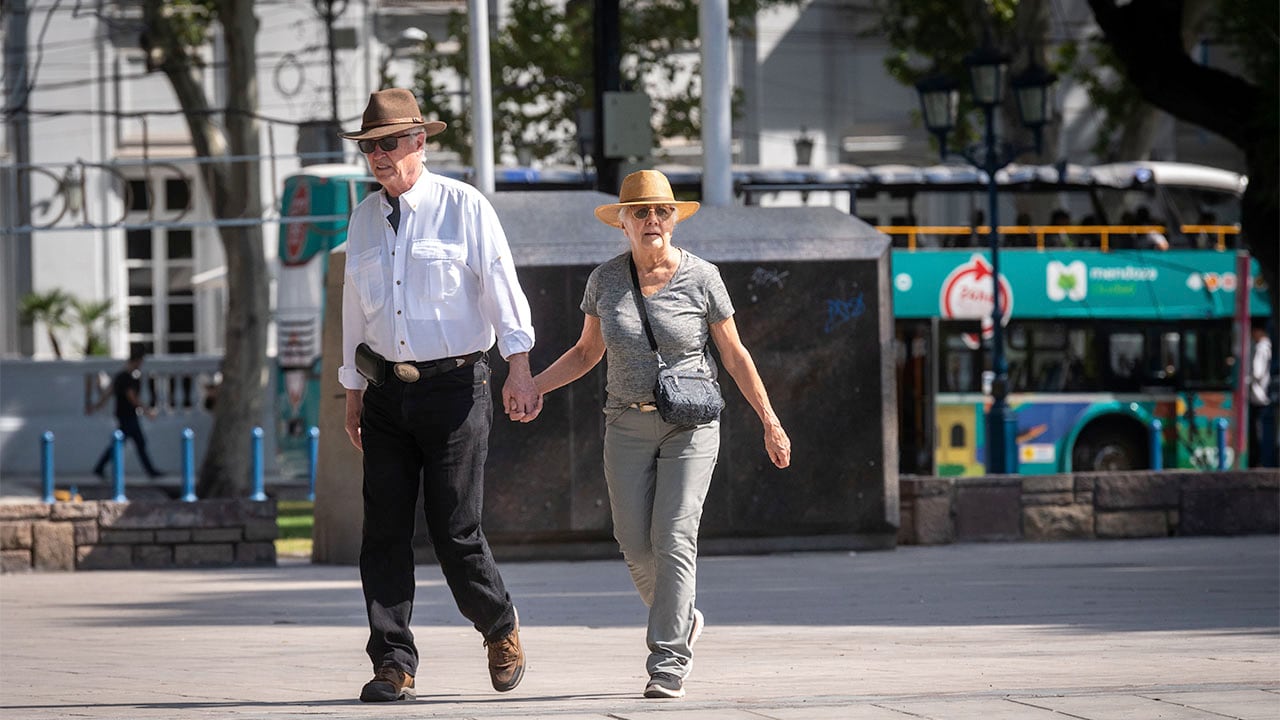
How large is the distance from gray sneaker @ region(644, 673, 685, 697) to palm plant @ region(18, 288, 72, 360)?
3183 cm

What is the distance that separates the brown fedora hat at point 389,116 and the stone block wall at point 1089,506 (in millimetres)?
7199

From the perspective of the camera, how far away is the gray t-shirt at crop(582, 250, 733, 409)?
6551mm

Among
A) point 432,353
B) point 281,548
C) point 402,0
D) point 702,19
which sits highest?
point 402,0

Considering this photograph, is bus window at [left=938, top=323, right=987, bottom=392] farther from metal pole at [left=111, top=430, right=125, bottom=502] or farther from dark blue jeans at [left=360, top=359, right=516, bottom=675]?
dark blue jeans at [left=360, top=359, right=516, bottom=675]

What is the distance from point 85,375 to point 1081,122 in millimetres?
18847

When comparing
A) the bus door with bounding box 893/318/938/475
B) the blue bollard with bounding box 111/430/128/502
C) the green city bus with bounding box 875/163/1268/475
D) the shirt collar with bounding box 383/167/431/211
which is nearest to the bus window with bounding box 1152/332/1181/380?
the green city bus with bounding box 875/163/1268/475

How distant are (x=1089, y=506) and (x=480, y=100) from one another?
16.1ft

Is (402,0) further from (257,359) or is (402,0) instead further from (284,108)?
(257,359)

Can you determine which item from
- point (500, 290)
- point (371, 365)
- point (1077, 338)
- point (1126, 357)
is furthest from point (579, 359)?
point (1126, 357)

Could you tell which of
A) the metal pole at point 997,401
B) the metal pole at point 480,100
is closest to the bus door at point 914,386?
the metal pole at point 997,401

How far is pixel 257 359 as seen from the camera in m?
22.6

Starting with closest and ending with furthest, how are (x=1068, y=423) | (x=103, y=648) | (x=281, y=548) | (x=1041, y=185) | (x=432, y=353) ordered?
(x=432, y=353), (x=103, y=648), (x=281, y=548), (x=1068, y=423), (x=1041, y=185)

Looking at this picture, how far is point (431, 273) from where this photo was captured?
6.36m

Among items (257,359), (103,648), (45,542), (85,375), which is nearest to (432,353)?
(103,648)
